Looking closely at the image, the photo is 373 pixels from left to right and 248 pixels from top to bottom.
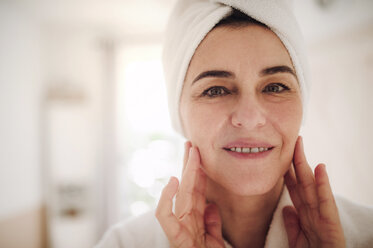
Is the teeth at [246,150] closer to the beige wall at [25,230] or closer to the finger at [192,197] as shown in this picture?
the finger at [192,197]

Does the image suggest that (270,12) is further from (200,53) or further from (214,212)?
(214,212)

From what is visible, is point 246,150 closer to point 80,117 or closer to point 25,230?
point 80,117

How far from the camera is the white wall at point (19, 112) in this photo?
178 centimetres

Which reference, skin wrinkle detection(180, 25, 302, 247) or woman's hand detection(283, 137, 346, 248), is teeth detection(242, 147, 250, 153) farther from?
woman's hand detection(283, 137, 346, 248)

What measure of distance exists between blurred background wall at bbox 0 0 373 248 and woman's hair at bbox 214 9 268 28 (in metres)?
1.12

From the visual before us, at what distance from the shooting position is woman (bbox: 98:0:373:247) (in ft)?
1.83

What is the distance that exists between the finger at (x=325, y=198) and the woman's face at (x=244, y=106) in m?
0.09

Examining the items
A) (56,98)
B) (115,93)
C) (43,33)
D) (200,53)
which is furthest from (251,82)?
(43,33)

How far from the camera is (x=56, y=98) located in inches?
87.0

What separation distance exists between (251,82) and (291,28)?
0.70ft

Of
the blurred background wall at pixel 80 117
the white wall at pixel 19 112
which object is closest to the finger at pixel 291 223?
the blurred background wall at pixel 80 117

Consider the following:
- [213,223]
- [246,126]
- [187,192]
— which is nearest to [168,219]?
[187,192]

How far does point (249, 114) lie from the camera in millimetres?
547

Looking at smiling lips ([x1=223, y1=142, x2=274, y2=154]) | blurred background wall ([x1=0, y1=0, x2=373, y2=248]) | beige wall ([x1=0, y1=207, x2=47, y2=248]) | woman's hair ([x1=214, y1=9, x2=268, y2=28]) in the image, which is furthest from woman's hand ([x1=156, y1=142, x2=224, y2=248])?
beige wall ([x1=0, y1=207, x2=47, y2=248])
